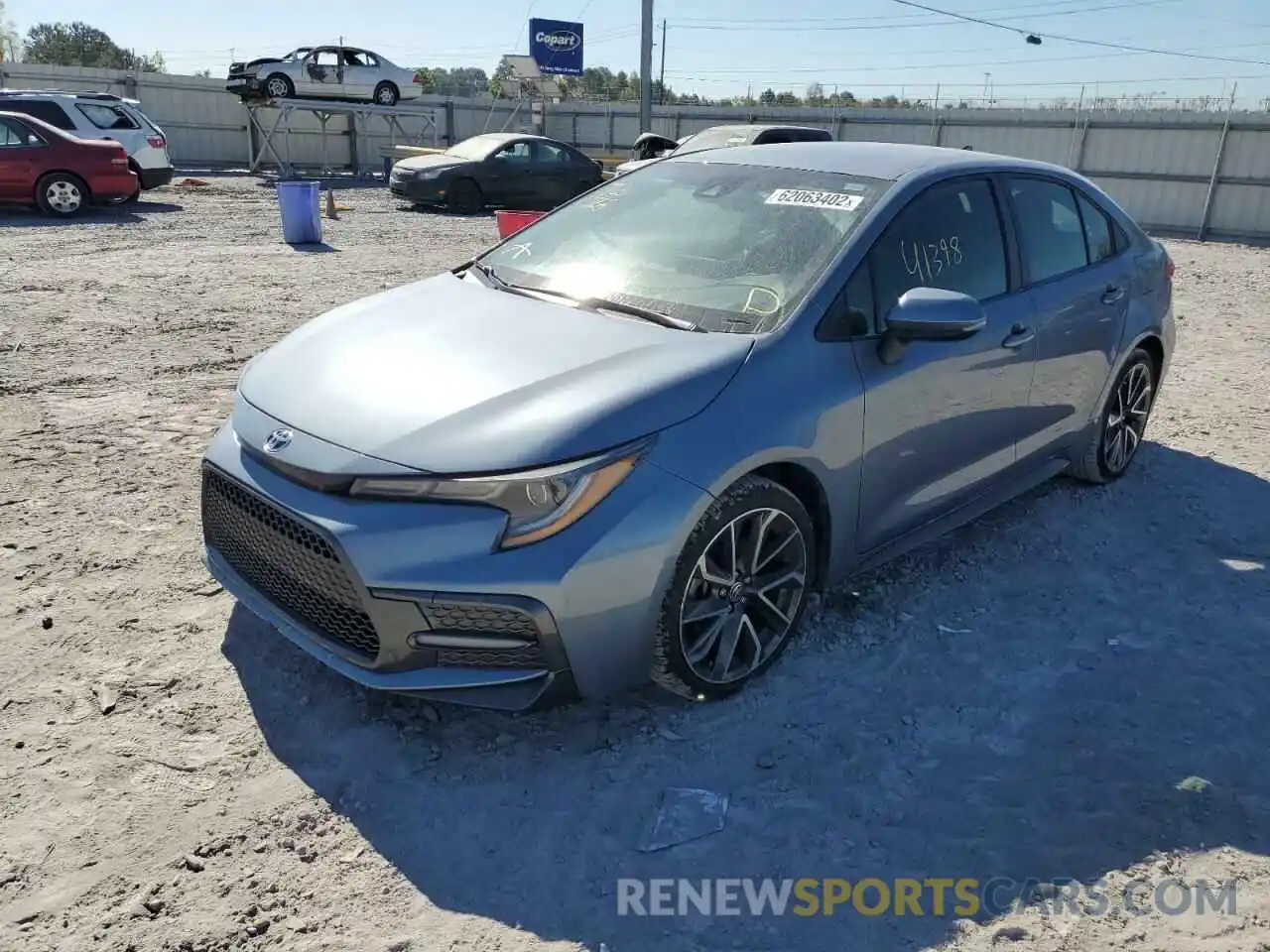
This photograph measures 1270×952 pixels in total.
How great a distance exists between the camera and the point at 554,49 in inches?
1368

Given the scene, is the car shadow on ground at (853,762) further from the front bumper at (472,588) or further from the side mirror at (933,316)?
the side mirror at (933,316)

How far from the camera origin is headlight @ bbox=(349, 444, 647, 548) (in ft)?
8.26

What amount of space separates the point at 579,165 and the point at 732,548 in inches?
663

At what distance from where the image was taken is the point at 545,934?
2.22m

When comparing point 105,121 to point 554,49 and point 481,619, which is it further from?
point 554,49

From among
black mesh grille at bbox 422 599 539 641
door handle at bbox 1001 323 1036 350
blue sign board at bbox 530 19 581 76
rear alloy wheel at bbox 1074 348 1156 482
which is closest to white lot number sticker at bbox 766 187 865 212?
door handle at bbox 1001 323 1036 350

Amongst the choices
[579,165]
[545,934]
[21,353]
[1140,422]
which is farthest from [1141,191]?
[545,934]

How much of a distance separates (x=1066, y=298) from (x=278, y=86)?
24.5 metres

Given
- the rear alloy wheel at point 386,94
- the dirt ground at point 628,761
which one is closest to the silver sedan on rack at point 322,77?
the rear alloy wheel at point 386,94

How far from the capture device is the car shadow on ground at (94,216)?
540 inches

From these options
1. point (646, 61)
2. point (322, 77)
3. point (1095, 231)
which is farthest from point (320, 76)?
point (1095, 231)

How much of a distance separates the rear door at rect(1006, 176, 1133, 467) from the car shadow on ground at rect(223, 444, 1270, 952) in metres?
0.85

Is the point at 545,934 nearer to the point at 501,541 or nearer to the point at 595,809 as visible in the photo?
the point at 595,809

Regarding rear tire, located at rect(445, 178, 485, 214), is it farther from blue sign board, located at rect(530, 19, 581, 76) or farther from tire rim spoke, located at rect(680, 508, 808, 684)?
blue sign board, located at rect(530, 19, 581, 76)
